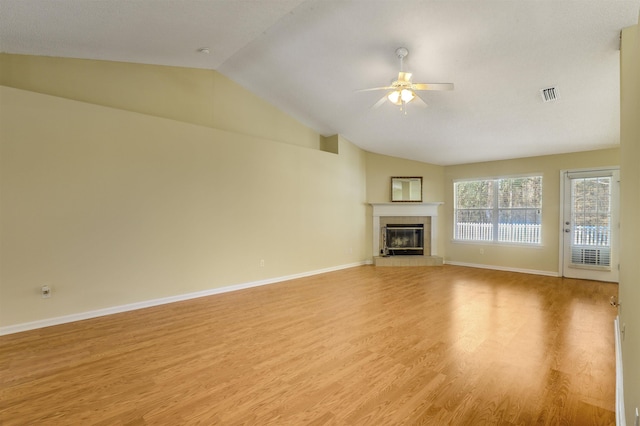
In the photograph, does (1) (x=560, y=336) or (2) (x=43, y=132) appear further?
(2) (x=43, y=132)

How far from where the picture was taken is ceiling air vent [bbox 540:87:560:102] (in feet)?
12.2

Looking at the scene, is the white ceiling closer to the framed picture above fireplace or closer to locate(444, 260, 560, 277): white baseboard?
the framed picture above fireplace

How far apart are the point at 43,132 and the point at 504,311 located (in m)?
5.73

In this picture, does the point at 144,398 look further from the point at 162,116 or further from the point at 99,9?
the point at 162,116

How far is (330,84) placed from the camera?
4.50 meters

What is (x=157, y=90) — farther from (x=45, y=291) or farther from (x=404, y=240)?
(x=404, y=240)

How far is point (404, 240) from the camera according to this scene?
24.4 feet

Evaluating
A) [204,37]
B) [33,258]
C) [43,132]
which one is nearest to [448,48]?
[204,37]

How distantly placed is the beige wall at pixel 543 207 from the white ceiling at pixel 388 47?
1.68 feet

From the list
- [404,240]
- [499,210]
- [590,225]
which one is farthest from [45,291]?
[590,225]

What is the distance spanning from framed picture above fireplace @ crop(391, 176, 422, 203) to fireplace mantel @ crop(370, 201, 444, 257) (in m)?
0.19

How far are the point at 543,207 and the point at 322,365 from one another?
6.00m

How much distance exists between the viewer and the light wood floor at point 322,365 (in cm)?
182

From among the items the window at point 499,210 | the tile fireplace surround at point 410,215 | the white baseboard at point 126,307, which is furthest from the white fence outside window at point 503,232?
the white baseboard at point 126,307
